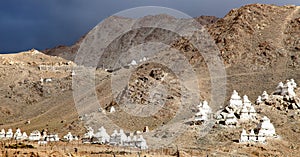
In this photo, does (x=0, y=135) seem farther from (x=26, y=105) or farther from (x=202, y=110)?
(x=26, y=105)

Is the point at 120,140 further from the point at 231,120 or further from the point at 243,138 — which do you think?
the point at 231,120

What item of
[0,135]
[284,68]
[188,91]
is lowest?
[0,135]

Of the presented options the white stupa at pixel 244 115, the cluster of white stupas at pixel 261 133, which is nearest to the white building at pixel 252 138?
the cluster of white stupas at pixel 261 133

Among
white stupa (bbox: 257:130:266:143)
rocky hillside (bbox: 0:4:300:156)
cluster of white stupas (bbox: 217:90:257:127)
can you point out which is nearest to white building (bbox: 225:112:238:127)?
cluster of white stupas (bbox: 217:90:257:127)

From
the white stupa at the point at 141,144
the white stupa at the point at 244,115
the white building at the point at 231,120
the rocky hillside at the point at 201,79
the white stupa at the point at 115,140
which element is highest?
the rocky hillside at the point at 201,79

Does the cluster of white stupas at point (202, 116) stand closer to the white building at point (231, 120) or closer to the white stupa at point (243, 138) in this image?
the white building at point (231, 120)

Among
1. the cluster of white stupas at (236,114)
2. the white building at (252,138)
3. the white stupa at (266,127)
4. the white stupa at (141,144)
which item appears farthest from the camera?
the cluster of white stupas at (236,114)

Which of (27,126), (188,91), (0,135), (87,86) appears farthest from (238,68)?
(0,135)

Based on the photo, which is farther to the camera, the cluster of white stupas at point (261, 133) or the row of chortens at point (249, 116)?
the row of chortens at point (249, 116)
